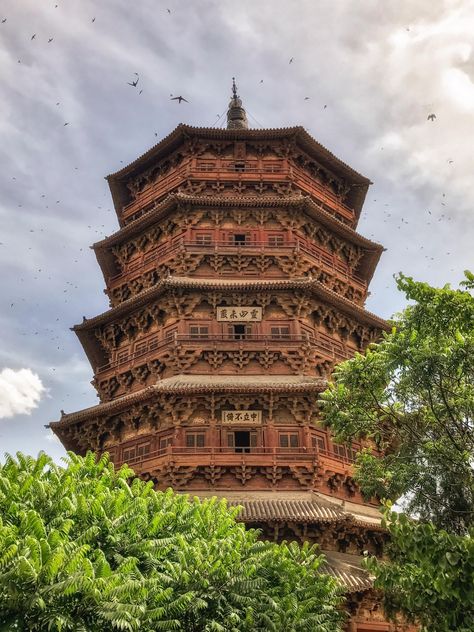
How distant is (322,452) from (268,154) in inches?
556

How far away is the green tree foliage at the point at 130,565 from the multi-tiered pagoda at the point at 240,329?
4626mm

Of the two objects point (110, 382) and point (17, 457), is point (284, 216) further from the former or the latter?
point (17, 457)

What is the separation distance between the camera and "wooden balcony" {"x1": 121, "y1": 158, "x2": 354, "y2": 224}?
2603cm

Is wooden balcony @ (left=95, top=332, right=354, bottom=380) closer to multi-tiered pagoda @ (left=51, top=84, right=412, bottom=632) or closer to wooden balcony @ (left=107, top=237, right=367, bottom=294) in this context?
multi-tiered pagoda @ (left=51, top=84, right=412, bottom=632)

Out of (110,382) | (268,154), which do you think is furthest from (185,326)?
(268,154)

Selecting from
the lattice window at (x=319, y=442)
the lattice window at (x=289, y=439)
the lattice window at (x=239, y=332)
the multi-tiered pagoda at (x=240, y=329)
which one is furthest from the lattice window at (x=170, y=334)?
the lattice window at (x=319, y=442)

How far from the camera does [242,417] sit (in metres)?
20.2

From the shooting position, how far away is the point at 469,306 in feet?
34.7

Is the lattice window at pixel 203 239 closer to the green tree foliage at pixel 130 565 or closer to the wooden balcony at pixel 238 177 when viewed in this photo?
the wooden balcony at pixel 238 177

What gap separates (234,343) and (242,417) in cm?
301

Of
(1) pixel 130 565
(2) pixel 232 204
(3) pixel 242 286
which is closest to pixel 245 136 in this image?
Answer: (2) pixel 232 204

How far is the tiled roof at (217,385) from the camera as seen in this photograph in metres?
19.7

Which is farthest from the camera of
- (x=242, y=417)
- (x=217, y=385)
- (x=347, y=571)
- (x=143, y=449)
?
(x=143, y=449)

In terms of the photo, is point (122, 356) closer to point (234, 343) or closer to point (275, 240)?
point (234, 343)
